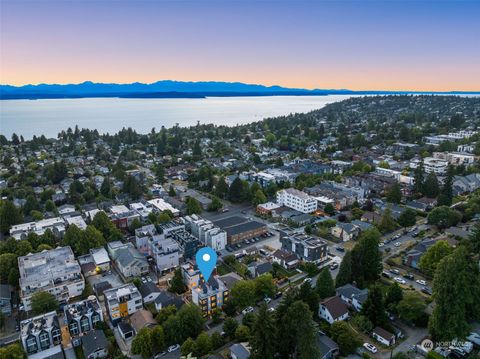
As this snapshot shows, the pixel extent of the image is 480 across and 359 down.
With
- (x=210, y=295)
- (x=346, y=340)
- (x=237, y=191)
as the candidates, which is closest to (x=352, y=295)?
(x=346, y=340)

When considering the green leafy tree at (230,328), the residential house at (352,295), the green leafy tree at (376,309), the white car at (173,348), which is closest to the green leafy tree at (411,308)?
the green leafy tree at (376,309)

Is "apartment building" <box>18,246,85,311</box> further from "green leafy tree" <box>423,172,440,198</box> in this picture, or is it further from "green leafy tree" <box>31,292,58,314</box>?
"green leafy tree" <box>423,172,440,198</box>

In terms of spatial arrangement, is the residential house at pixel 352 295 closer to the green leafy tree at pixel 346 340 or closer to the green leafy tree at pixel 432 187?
the green leafy tree at pixel 346 340

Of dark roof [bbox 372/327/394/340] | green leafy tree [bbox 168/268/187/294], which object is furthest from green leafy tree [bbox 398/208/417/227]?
green leafy tree [bbox 168/268/187/294]

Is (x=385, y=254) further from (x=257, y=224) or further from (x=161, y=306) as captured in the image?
(x=161, y=306)

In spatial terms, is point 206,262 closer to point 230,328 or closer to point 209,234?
point 230,328
